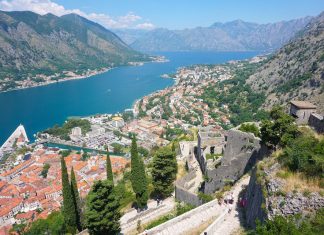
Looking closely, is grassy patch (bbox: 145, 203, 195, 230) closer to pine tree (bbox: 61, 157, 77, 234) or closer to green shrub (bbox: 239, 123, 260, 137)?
green shrub (bbox: 239, 123, 260, 137)

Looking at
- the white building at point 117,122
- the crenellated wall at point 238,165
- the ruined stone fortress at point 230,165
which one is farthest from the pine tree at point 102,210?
the white building at point 117,122

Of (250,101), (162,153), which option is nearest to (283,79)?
(250,101)

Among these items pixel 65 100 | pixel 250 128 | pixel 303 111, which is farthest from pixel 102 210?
pixel 65 100

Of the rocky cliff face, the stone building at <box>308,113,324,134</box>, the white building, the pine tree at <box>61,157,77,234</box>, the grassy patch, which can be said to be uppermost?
the stone building at <box>308,113,324,134</box>

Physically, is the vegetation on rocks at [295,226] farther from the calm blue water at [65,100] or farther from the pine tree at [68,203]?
the calm blue water at [65,100]

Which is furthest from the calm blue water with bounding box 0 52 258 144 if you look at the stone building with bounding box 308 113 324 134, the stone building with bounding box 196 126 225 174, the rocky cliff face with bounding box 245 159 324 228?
the rocky cliff face with bounding box 245 159 324 228

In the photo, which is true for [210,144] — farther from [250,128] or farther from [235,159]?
[235,159]
